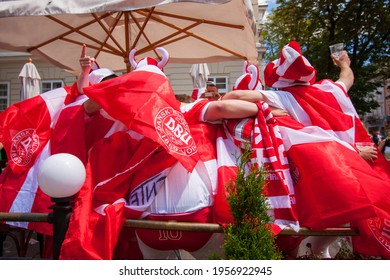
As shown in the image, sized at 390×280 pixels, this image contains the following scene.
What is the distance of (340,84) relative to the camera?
2486mm

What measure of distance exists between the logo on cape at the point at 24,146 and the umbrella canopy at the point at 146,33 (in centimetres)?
204

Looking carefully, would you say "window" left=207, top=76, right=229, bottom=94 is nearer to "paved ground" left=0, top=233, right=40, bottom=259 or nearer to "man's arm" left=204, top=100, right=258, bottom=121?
"paved ground" left=0, top=233, right=40, bottom=259

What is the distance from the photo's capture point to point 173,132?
1.98 metres

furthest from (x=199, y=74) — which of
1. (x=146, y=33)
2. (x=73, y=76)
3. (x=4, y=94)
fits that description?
(x=4, y=94)

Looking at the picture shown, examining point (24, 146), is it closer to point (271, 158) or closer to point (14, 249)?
point (271, 158)

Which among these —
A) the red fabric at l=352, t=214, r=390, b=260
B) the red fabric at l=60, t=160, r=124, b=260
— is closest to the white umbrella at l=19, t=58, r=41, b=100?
the red fabric at l=60, t=160, r=124, b=260

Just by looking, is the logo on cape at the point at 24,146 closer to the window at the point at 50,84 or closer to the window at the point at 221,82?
the window at the point at 221,82

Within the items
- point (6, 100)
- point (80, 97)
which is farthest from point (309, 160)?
point (6, 100)

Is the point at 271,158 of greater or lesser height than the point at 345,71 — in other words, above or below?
below

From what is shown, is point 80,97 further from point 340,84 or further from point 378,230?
point 378,230

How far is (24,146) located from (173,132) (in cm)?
107

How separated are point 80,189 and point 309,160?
1237 mm

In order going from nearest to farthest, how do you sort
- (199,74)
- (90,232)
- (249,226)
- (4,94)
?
(249,226)
(90,232)
(199,74)
(4,94)

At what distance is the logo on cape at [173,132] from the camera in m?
1.94
